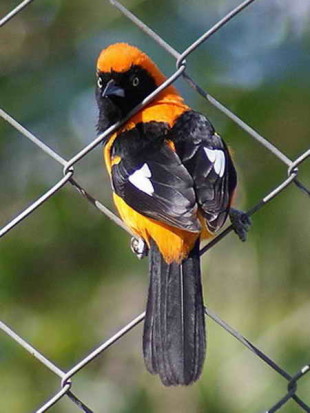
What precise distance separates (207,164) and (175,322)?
55 centimetres

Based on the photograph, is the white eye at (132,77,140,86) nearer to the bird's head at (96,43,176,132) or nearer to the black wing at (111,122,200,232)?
the bird's head at (96,43,176,132)

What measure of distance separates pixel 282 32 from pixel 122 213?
1411 millimetres

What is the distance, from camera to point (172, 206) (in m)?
3.61

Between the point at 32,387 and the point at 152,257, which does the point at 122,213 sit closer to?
the point at 152,257

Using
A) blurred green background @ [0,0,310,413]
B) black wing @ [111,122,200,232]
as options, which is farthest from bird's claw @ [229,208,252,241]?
blurred green background @ [0,0,310,413]

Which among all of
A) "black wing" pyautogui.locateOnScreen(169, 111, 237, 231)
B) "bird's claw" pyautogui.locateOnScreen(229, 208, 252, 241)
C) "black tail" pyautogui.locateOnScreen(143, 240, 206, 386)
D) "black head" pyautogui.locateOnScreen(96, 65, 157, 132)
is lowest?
"black tail" pyautogui.locateOnScreen(143, 240, 206, 386)

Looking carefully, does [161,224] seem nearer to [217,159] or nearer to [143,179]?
[143,179]

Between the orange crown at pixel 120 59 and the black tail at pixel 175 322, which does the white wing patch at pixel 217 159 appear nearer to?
the black tail at pixel 175 322

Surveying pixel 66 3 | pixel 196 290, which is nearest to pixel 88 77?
pixel 66 3

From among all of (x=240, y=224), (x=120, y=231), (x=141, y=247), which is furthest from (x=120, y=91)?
(x=120, y=231)

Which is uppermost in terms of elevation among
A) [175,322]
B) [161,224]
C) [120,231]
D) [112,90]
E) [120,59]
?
[120,231]

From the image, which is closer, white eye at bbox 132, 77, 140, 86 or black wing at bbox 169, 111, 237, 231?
black wing at bbox 169, 111, 237, 231

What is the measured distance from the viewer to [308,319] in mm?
4977

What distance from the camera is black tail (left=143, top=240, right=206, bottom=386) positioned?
331cm
